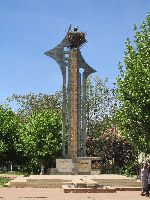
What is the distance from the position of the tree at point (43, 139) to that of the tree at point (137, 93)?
17310mm

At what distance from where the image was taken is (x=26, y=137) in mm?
51844

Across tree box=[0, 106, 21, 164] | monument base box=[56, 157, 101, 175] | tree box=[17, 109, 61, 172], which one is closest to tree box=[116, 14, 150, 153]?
monument base box=[56, 157, 101, 175]

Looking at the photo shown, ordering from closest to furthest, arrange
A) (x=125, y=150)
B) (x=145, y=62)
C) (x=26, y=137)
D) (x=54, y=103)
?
1. (x=145, y=62)
2. (x=26, y=137)
3. (x=125, y=150)
4. (x=54, y=103)

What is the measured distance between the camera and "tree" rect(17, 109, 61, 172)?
49.8 m

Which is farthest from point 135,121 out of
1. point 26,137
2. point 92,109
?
point 92,109

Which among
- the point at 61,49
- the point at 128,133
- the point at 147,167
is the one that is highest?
the point at 61,49

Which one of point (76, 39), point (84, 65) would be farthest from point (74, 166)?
point (76, 39)

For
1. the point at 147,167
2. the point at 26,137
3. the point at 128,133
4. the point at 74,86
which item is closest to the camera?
the point at 147,167

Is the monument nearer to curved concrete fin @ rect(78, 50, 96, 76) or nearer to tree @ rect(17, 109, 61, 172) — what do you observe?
curved concrete fin @ rect(78, 50, 96, 76)

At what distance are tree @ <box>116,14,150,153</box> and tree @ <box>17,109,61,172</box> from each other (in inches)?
681

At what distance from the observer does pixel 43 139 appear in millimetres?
50594

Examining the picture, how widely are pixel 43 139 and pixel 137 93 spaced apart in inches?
846

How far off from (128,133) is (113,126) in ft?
86.5

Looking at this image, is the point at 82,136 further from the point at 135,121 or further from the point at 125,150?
the point at 125,150
